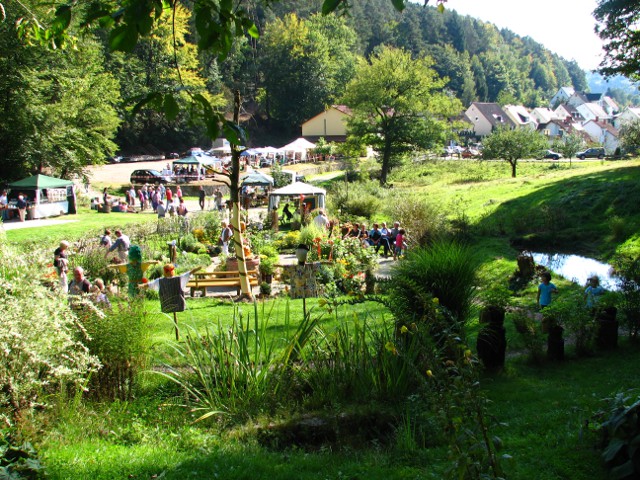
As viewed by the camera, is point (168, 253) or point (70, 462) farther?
point (168, 253)

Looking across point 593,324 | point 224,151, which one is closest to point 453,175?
point 224,151

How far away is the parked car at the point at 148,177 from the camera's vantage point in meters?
42.3

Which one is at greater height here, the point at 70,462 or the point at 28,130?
the point at 28,130

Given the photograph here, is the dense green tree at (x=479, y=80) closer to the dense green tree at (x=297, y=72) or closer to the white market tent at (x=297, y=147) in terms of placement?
the dense green tree at (x=297, y=72)

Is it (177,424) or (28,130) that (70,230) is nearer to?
(28,130)

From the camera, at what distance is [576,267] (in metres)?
18.2

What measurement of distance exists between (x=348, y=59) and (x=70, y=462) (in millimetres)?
87799

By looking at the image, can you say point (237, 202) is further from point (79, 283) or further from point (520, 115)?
point (520, 115)

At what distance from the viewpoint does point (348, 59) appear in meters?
87.3

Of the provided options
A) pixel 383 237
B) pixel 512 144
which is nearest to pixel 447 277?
pixel 383 237

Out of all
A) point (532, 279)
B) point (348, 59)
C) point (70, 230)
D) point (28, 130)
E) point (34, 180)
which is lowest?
point (532, 279)

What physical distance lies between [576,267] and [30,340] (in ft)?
54.8

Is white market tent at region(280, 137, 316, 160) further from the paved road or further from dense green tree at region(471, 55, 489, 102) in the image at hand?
dense green tree at region(471, 55, 489, 102)

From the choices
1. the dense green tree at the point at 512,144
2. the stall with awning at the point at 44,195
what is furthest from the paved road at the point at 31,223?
the dense green tree at the point at 512,144
